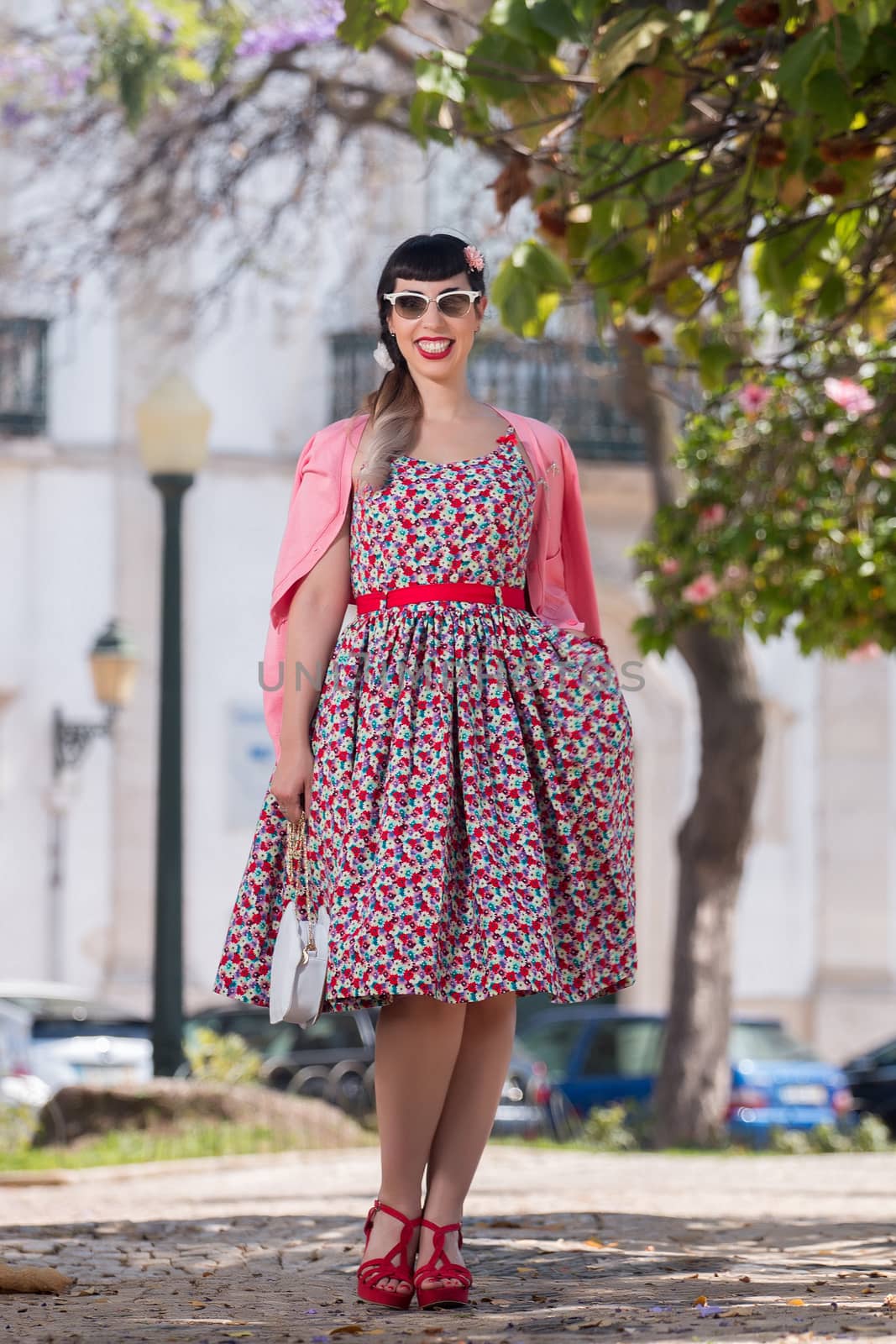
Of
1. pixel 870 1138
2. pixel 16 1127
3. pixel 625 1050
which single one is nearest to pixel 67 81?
pixel 16 1127

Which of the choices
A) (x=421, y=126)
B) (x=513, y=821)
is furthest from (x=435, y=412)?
(x=421, y=126)

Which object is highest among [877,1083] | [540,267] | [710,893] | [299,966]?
[540,267]

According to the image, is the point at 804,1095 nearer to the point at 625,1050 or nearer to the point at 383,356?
the point at 625,1050

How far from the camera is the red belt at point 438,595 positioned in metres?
4.00

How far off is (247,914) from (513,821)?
0.58 metres

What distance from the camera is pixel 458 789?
3.85 m

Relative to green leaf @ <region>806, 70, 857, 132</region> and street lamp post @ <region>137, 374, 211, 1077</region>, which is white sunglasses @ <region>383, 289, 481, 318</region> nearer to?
green leaf @ <region>806, 70, 857, 132</region>

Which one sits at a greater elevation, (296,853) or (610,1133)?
(296,853)

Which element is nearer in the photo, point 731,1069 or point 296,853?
point 296,853

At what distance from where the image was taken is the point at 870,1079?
53.6ft

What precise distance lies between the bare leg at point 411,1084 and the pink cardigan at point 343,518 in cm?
62

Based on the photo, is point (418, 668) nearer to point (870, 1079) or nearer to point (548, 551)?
point (548, 551)

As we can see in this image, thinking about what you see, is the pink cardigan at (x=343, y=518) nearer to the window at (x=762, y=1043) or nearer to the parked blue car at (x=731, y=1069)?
the parked blue car at (x=731, y=1069)

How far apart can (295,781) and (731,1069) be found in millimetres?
10631
